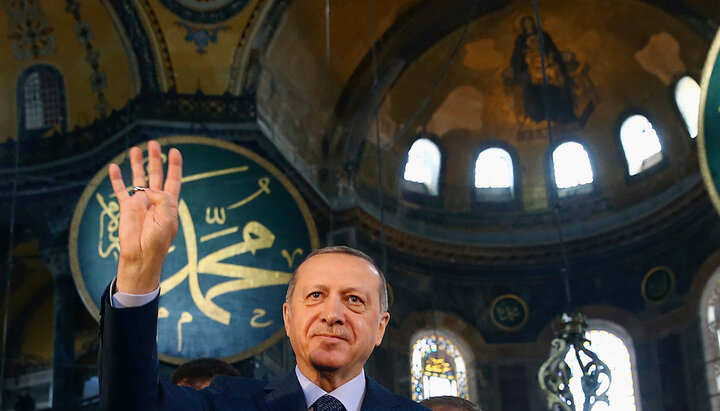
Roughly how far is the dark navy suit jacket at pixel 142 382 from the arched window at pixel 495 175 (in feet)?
35.2

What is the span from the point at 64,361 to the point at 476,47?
20.5 ft

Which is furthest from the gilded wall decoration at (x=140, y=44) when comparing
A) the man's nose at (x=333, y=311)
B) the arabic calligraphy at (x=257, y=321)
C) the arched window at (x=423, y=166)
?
the man's nose at (x=333, y=311)

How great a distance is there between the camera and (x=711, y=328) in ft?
32.3

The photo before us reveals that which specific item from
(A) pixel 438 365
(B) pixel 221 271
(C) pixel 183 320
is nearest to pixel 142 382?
(C) pixel 183 320

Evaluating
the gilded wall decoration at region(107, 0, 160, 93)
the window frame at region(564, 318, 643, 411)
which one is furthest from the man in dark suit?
the window frame at region(564, 318, 643, 411)

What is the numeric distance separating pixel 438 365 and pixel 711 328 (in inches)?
130

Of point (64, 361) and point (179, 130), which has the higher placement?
point (179, 130)

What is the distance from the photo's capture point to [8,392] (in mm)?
10375

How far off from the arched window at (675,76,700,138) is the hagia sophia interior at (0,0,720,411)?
0.03m

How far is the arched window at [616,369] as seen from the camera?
10.7 meters

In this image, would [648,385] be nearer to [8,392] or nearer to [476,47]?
[476,47]

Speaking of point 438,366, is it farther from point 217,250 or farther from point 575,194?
point 217,250

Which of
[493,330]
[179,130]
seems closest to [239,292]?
[179,130]

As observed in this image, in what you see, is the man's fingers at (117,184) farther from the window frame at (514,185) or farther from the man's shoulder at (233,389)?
the window frame at (514,185)
